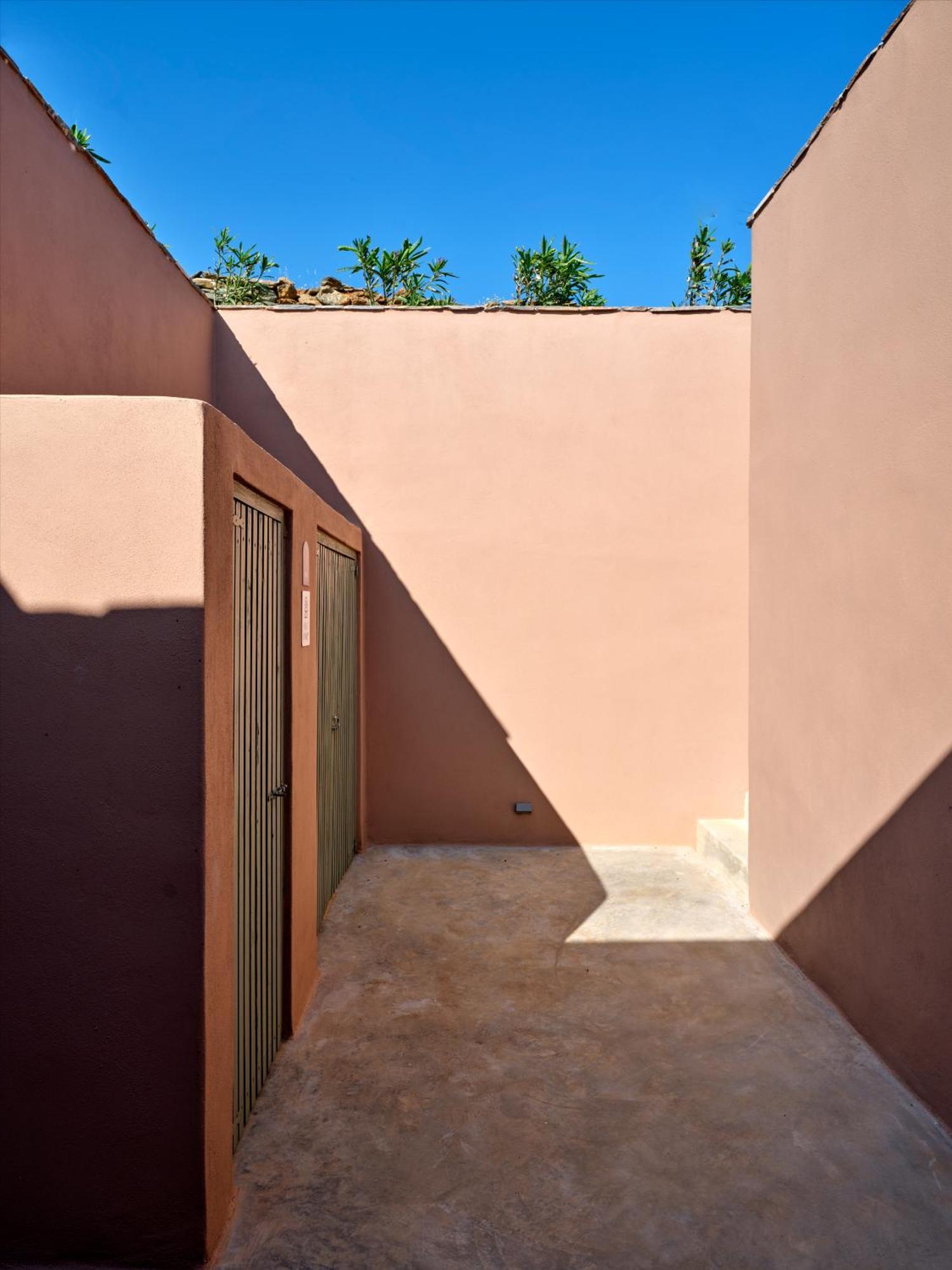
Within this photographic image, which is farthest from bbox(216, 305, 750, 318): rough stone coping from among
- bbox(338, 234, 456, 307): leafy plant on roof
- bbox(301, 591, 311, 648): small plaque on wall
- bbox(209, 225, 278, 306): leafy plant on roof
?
bbox(209, 225, 278, 306): leafy plant on roof

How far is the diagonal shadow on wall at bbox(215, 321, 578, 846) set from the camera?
5.60 meters

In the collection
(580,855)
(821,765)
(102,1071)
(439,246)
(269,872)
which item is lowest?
(580,855)

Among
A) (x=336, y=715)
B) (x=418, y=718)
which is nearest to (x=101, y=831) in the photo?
(x=336, y=715)

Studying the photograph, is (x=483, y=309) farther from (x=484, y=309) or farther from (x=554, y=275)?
(x=554, y=275)

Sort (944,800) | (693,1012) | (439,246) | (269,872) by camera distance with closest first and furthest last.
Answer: (944,800) → (269,872) → (693,1012) → (439,246)

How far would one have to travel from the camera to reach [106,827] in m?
1.92

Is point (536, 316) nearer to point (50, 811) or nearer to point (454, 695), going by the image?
point (454, 695)

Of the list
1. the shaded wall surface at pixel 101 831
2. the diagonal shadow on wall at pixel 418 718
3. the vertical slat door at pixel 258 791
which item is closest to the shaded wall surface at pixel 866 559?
the diagonal shadow on wall at pixel 418 718

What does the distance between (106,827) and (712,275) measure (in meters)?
17.0

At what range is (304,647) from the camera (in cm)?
332

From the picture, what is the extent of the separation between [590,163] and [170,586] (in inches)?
499

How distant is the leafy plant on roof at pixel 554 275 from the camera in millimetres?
13492

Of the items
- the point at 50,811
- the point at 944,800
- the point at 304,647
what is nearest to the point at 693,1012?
the point at 944,800

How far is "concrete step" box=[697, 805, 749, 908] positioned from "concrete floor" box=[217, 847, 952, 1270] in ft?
1.91
